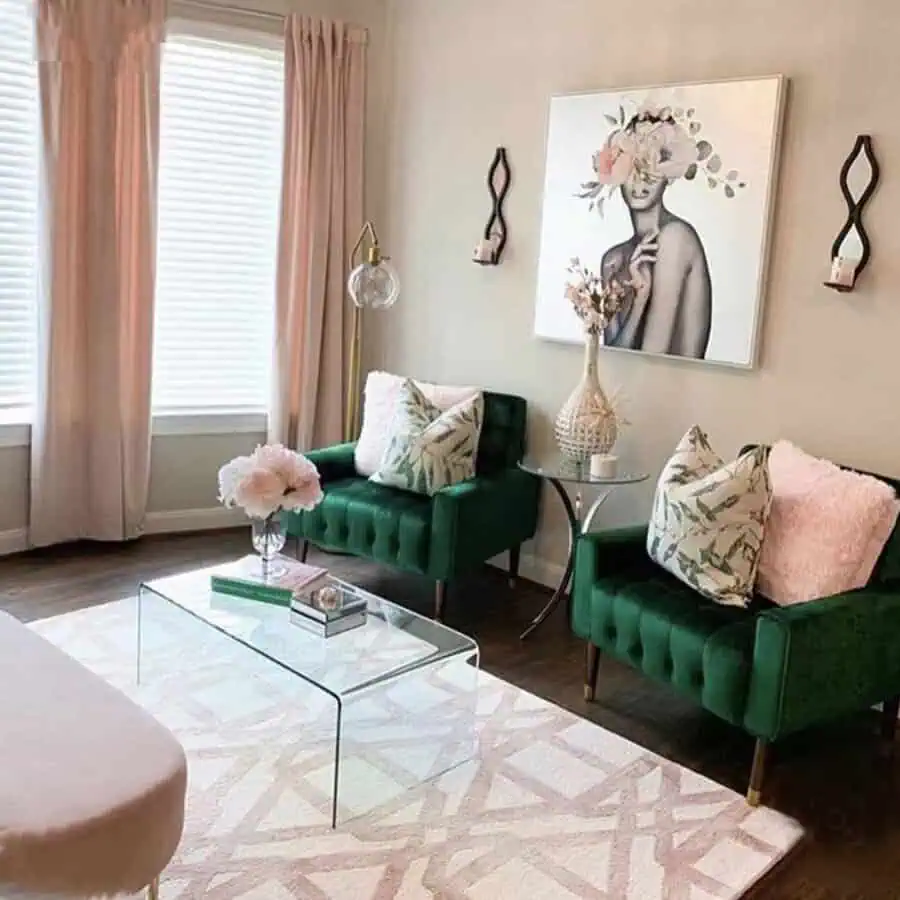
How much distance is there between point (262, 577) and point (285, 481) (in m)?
0.32

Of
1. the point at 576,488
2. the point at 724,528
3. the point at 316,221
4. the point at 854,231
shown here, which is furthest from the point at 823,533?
the point at 316,221

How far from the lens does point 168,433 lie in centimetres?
523

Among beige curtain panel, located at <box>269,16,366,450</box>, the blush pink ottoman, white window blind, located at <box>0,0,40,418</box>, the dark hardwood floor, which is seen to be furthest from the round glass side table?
white window blind, located at <box>0,0,40,418</box>

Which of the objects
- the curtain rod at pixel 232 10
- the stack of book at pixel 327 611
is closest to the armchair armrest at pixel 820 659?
the stack of book at pixel 327 611

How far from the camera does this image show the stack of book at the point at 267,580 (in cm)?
331

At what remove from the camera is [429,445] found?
14.3ft

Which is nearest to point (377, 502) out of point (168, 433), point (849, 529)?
point (168, 433)

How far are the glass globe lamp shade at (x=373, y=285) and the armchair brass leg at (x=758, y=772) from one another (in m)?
2.80

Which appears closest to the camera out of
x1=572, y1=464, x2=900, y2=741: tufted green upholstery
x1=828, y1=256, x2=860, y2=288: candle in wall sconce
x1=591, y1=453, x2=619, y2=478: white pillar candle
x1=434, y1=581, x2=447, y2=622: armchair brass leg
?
x1=572, y1=464, x2=900, y2=741: tufted green upholstery

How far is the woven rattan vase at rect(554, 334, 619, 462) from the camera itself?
413 cm

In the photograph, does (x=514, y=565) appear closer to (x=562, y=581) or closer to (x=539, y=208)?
(x=562, y=581)

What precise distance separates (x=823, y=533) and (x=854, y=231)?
109cm

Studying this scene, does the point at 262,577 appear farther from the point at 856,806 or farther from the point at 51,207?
the point at 51,207

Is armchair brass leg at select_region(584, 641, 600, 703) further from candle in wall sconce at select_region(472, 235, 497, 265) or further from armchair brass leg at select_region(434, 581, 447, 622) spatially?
candle in wall sconce at select_region(472, 235, 497, 265)
